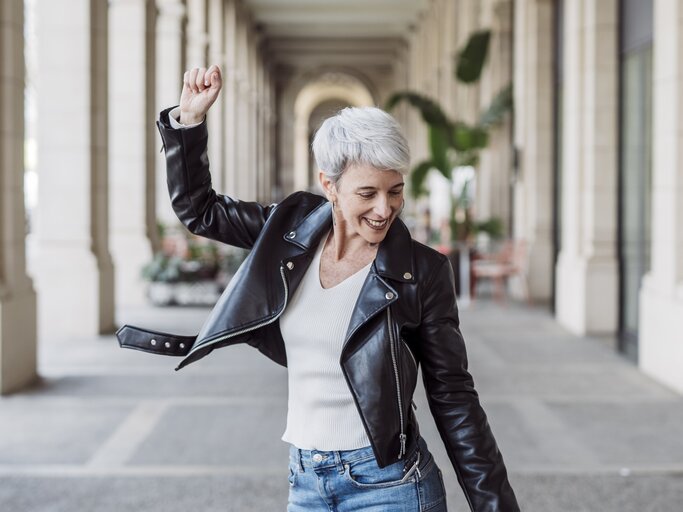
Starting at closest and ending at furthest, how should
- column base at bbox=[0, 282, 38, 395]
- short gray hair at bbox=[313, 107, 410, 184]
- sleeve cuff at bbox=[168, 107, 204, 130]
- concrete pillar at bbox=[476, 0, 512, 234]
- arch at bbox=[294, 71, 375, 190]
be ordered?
short gray hair at bbox=[313, 107, 410, 184]
sleeve cuff at bbox=[168, 107, 204, 130]
column base at bbox=[0, 282, 38, 395]
concrete pillar at bbox=[476, 0, 512, 234]
arch at bbox=[294, 71, 375, 190]

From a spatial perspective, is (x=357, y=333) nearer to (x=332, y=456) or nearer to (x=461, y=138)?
(x=332, y=456)

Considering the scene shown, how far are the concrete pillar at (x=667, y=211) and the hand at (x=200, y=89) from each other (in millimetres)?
6353

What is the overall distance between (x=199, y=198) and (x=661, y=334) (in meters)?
6.58

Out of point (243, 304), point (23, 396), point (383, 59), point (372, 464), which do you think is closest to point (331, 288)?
point (243, 304)

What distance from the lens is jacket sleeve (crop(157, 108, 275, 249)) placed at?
223cm

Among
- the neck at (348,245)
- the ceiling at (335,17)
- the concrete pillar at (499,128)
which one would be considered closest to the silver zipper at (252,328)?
the neck at (348,245)

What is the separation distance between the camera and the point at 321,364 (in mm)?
2082

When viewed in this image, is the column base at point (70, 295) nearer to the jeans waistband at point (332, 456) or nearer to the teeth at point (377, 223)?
the jeans waistband at point (332, 456)

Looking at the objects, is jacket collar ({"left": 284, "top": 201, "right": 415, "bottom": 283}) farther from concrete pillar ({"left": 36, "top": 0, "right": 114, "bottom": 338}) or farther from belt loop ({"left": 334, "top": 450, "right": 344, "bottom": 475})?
concrete pillar ({"left": 36, "top": 0, "right": 114, "bottom": 338})

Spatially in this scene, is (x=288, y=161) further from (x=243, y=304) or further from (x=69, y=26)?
(x=243, y=304)

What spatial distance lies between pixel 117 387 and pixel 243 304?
19.5 ft

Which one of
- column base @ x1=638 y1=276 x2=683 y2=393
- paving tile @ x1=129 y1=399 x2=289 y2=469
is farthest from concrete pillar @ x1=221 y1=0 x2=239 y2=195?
paving tile @ x1=129 y1=399 x2=289 y2=469

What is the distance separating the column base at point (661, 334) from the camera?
7.72 meters

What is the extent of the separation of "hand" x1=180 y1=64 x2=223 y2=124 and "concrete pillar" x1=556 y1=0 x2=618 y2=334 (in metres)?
9.14
